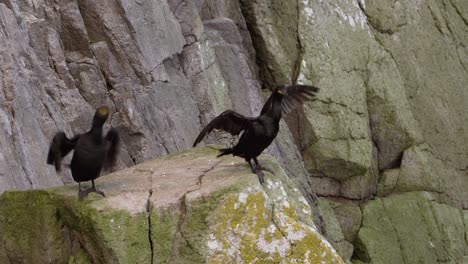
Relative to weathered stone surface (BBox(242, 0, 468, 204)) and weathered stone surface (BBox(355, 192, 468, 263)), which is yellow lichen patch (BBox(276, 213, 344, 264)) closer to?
weathered stone surface (BBox(242, 0, 468, 204))

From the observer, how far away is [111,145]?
8.93 meters

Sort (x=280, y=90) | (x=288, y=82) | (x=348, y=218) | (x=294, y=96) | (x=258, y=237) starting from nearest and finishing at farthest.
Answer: (x=258, y=237) < (x=280, y=90) < (x=294, y=96) < (x=288, y=82) < (x=348, y=218)

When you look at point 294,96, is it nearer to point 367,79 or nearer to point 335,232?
point 335,232

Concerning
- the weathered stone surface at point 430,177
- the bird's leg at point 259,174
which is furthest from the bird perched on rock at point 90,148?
the weathered stone surface at point 430,177

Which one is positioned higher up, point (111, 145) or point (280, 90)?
point (280, 90)

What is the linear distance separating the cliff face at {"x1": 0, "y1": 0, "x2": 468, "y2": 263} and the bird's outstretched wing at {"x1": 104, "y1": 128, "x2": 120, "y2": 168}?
1767mm

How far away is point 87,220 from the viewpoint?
7883mm

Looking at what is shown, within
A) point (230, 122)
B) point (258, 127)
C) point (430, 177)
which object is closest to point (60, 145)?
point (230, 122)

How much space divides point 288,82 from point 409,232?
375 centimetres

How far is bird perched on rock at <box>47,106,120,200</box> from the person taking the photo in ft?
28.1

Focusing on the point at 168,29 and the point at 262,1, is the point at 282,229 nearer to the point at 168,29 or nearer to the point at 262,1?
the point at 168,29

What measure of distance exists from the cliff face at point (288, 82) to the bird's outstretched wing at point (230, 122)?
238cm

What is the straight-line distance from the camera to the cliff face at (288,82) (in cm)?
1182

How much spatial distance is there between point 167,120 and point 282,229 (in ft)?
18.9
